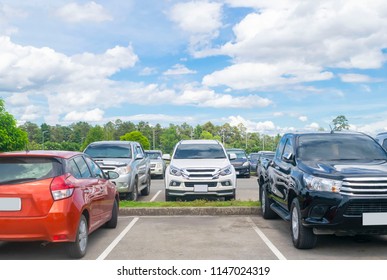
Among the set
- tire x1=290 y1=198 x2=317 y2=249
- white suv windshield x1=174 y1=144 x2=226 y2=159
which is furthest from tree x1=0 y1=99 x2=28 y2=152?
tire x1=290 y1=198 x2=317 y2=249

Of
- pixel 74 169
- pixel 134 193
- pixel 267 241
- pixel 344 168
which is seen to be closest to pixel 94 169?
pixel 74 169

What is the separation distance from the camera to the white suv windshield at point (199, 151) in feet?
40.0

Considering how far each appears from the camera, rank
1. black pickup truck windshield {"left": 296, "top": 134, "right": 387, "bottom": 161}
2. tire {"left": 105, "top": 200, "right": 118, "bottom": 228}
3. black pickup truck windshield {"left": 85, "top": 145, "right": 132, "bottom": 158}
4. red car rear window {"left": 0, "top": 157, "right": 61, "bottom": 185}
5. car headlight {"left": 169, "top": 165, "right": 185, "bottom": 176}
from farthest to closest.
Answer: black pickup truck windshield {"left": 85, "top": 145, "right": 132, "bottom": 158}, car headlight {"left": 169, "top": 165, "right": 185, "bottom": 176}, tire {"left": 105, "top": 200, "right": 118, "bottom": 228}, black pickup truck windshield {"left": 296, "top": 134, "right": 387, "bottom": 161}, red car rear window {"left": 0, "top": 157, "right": 61, "bottom": 185}

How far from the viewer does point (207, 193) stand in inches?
425

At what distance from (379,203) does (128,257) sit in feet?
11.9

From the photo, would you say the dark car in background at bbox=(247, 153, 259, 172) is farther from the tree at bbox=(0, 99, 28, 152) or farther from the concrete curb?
the tree at bbox=(0, 99, 28, 152)

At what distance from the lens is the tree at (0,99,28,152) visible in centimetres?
5286

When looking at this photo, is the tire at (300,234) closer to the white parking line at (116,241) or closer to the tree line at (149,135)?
the white parking line at (116,241)

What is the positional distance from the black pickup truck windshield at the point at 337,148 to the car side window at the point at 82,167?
11.7ft

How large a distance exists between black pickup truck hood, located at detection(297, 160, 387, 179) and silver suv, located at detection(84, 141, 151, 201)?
219 inches

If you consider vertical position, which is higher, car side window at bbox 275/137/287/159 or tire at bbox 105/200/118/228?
car side window at bbox 275/137/287/159

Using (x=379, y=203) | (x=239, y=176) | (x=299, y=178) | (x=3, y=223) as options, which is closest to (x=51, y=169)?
(x=3, y=223)

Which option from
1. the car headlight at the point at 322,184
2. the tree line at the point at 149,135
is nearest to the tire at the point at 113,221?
Result: the car headlight at the point at 322,184

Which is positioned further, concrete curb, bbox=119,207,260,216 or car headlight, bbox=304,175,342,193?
concrete curb, bbox=119,207,260,216
